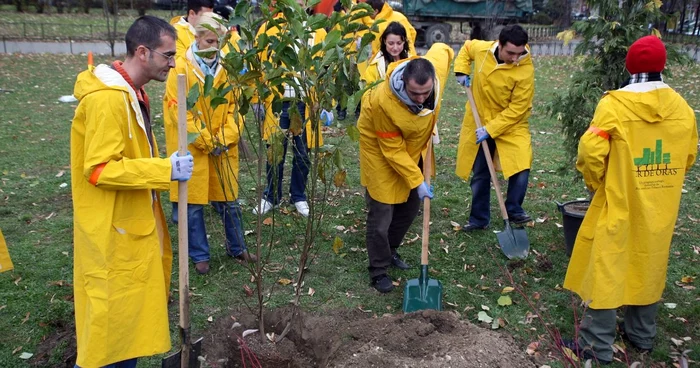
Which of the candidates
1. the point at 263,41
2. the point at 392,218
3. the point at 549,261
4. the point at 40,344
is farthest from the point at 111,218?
the point at 549,261

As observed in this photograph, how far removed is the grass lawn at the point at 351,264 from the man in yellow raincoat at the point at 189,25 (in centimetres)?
138

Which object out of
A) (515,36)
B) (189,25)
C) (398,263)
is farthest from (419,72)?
(189,25)

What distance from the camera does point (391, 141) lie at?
13.4 feet

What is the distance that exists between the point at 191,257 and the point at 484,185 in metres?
2.55

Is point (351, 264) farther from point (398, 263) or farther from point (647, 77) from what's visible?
point (647, 77)

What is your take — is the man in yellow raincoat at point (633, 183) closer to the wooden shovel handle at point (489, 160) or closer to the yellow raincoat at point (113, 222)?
the wooden shovel handle at point (489, 160)

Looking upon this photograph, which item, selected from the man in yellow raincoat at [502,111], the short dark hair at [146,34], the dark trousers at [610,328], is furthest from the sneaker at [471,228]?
the short dark hair at [146,34]

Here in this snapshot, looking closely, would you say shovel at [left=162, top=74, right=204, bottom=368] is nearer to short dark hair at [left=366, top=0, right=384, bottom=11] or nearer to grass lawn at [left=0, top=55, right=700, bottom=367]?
grass lawn at [left=0, top=55, right=700, bottom=367]

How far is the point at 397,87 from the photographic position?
3898mm

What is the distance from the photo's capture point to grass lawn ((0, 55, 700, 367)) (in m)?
4.01

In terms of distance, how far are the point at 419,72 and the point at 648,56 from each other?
49.1 inches

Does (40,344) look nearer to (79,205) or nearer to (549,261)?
(79,205)

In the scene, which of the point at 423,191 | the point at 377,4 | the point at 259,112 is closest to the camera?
the point at 259,112

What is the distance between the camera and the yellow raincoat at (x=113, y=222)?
102 inches
